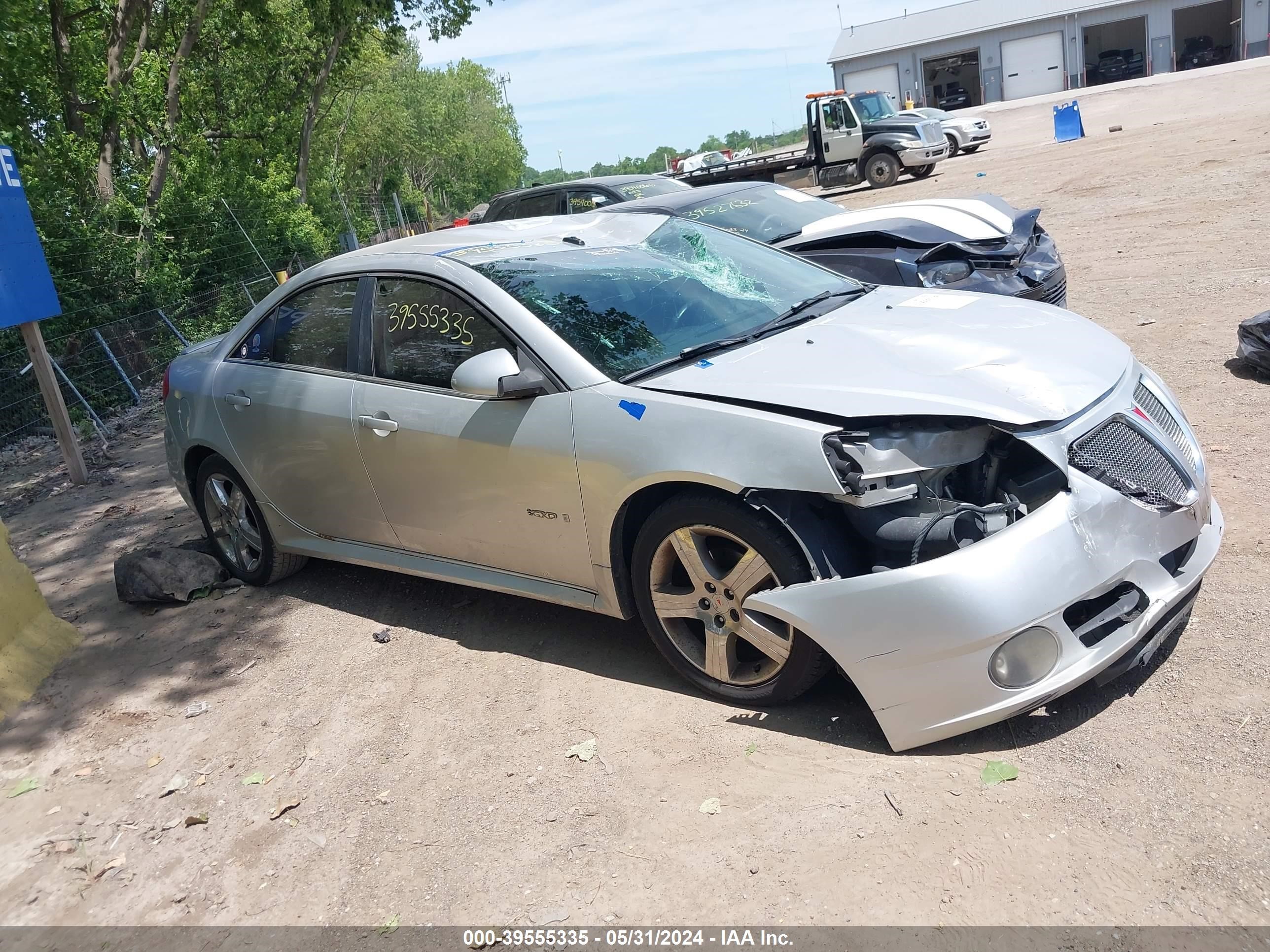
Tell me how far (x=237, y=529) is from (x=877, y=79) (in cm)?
5922

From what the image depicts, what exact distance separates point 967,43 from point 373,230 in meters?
37.6

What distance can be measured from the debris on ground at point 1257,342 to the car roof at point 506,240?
346cm

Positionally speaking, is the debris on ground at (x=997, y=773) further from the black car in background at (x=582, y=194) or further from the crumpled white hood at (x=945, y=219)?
the black car in background at (x=582, y=194)

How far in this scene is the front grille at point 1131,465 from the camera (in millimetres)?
3223

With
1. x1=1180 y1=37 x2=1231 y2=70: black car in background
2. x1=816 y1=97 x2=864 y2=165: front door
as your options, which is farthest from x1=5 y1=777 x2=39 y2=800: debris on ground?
x1=1180 y1=37 x2=1231 y2=70: black car in background

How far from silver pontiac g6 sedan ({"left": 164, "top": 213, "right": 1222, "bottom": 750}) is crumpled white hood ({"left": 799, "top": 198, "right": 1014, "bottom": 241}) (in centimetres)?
255

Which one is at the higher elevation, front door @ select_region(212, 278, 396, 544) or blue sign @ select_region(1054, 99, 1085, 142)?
front door @ select_region(212, 278, 396, 544)

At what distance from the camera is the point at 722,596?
11.6 ft

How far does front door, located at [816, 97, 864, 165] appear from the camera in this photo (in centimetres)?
2345

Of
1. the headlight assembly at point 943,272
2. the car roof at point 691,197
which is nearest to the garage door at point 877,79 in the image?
the car roof at point 691,197

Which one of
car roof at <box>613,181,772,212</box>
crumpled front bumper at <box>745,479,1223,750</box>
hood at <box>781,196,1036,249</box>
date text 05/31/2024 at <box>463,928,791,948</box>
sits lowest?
date text 05/31/2024 at <box>463,928,791,948</box>

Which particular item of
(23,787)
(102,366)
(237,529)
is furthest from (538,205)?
(23,787)

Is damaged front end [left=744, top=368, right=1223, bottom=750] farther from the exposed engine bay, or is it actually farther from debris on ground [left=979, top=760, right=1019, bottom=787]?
debris on ground [left=979, top=760, right=1019, bottom=787]

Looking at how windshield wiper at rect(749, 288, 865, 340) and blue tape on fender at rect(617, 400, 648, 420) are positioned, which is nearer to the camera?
blue tape on fender at rect(617, 400, 648, 420)
